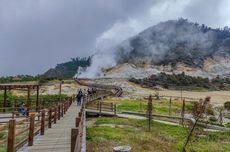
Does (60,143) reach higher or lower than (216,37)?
lower

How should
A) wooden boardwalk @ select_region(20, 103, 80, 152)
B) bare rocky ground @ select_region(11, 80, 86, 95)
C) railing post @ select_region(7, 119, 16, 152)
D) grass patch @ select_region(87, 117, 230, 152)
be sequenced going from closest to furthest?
railing post @ select_region(7, 119, 16, 152) < wooden boardwalk @ select_region(20, 103, 80, 152) < grass patch @ select_region(87, 117, 230, 152) < bare rocky ground @ select_region(11, 80, 86, 95)

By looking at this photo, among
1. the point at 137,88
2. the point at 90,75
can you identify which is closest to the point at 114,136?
the point at 137,88

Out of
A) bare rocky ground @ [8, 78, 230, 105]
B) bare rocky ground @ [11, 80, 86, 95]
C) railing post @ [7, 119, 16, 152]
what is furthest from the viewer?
bare rocky ground @ [11, 80, 86, 95]

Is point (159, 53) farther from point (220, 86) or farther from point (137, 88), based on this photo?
point (137, 88)

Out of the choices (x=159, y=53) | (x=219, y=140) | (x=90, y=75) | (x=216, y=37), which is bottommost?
(x=219, y=140)

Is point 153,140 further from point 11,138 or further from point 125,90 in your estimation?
point 125,90

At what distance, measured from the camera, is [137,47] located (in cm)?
15488

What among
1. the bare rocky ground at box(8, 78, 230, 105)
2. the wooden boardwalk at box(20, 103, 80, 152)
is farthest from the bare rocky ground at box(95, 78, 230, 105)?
the wooden boardwalk at box(20, 103, 80, 152)

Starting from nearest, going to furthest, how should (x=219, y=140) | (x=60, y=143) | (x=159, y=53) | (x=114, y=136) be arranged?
(x=60, y=143) < (x=114, y=136) < (x=219, y=140) < (x=159, y=53)

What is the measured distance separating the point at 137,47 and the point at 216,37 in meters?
44.7

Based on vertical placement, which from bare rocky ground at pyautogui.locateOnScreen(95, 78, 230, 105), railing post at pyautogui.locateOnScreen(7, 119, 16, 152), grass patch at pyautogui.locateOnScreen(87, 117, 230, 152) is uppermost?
bare rocky ground at pyautogui.locateOnScreen(95, 78, 230, 105)

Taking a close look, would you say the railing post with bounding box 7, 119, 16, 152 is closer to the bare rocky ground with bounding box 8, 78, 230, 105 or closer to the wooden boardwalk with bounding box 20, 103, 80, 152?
the wooden boardwalk with bounding box 20, 103, 80, 152

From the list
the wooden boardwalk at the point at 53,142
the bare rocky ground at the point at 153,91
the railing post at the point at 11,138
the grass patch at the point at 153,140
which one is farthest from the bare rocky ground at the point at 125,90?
the railing post at the point at 11,138

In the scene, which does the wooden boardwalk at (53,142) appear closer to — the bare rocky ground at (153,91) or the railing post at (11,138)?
the railing post at (11,138)
